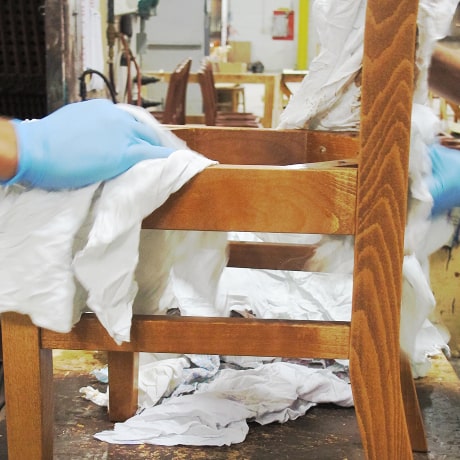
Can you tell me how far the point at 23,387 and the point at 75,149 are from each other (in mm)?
343

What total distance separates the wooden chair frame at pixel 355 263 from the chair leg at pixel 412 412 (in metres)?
0.38

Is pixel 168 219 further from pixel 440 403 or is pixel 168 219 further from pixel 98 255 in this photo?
pixel 440 403

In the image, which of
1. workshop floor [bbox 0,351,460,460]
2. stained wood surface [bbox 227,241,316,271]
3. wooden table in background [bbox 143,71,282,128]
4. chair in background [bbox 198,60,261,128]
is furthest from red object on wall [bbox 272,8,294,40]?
stained wood surface [bbox 227,241,316,271]

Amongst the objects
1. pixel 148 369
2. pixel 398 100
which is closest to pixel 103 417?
pixel 148 369

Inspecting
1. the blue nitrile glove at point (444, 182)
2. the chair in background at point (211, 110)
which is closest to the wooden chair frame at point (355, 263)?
the blue nitrile glove at point (444, 182)

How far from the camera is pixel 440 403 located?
156 cm

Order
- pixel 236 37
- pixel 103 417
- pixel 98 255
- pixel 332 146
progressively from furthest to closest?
pixel 236 37
pixel 103 417
pixel 332 146
pixel 98 255

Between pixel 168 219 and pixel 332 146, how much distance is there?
49cm

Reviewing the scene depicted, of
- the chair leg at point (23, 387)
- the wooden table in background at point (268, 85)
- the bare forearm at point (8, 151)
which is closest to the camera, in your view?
the bare forearm at point (8, 151)

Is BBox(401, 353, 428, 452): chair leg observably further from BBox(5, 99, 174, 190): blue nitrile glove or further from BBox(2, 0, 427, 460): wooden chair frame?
BBox(5, 99, 174, 190): blue nitrile glove

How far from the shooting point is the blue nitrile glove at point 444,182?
1052 millimetres

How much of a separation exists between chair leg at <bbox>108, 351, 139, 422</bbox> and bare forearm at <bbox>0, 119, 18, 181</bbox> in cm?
61

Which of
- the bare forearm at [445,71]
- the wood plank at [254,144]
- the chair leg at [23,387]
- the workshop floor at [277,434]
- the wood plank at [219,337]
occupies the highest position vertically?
the bare forearm at [445,71]

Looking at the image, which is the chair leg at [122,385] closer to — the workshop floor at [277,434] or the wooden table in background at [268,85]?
the workshop floor at [277,434]
